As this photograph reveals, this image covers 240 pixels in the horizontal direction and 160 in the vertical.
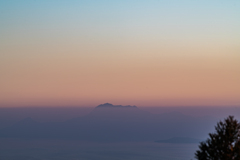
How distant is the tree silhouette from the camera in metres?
29.0

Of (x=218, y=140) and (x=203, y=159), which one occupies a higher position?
(x=218, y=140)

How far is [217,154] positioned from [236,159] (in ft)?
6.01

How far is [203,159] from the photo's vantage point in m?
30.7

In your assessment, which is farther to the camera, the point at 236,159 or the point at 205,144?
the point at 205,144

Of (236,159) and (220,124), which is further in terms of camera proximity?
(220,124)

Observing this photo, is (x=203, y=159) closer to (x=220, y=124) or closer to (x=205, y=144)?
(x=205, y=144)

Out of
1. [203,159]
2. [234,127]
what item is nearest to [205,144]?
[203,159]

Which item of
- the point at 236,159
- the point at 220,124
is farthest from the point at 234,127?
the point at 236,159

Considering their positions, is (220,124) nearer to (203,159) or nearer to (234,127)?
(234,127)

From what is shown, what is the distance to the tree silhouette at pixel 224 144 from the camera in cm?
2905

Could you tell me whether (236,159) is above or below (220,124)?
below

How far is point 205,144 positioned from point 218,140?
1562 mm

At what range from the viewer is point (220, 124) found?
30719 millimetres

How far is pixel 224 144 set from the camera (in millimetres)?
29594
